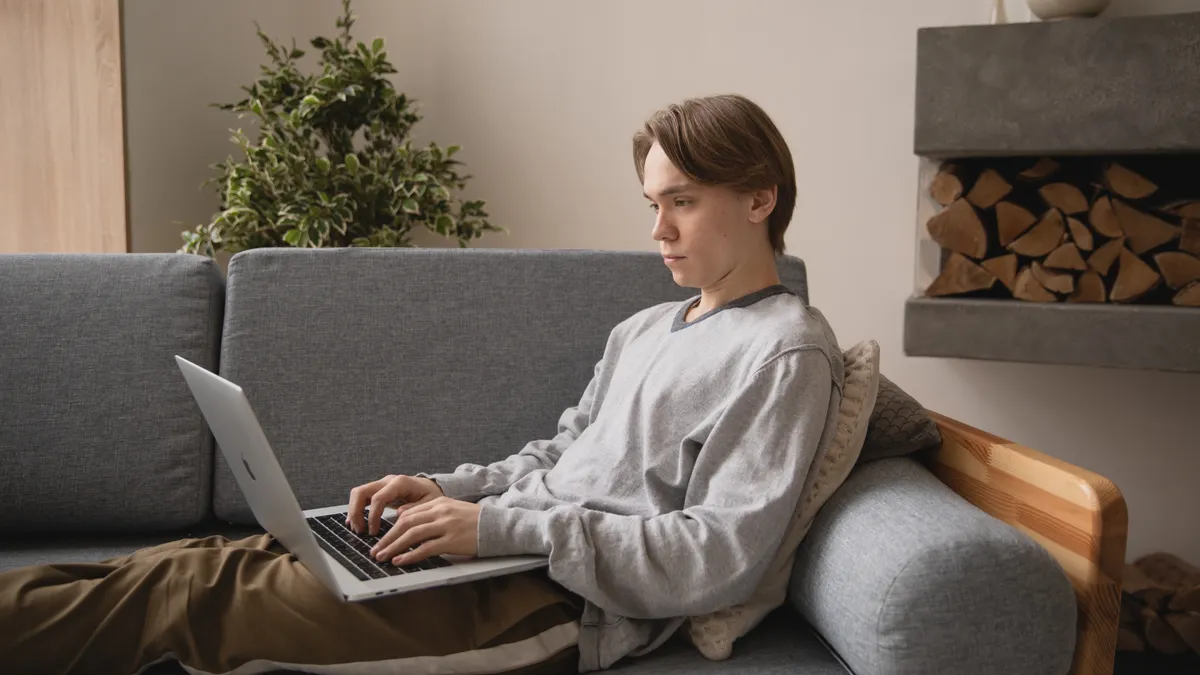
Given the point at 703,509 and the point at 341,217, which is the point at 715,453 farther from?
the point at 341,217

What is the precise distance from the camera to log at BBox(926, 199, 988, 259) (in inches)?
90.2

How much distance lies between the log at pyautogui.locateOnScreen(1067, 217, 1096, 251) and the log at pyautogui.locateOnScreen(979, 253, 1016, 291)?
0.12 meters

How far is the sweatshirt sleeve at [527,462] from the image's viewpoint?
1481mm

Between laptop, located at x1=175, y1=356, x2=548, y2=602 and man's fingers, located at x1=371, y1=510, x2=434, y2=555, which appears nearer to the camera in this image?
laptop, located at x1=175, y1=356, x2=548, y2=602

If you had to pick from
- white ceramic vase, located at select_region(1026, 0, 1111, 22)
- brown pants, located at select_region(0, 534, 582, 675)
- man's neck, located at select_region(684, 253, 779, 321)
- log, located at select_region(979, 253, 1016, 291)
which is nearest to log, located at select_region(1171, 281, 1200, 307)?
log, located at select_region(979, 253, 1016, 291)

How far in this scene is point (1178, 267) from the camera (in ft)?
7.00

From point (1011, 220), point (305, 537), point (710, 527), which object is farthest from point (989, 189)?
point (305, 537)

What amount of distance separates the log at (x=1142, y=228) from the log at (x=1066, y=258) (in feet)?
0.35

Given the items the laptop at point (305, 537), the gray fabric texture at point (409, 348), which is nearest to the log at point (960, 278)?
the gray fabric texture at point (409, 348)

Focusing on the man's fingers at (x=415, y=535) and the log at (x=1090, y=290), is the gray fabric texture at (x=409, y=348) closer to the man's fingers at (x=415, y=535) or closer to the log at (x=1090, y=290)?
the man's fingers at (x=415, y=535)

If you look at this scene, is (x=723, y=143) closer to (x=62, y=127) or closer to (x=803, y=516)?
(x=803, y=516)

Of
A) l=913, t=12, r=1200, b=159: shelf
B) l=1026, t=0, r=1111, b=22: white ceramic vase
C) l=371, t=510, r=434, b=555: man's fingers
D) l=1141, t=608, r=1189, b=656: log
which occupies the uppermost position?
l=1026, t=0, r=1111, b=22: white ceramic vase

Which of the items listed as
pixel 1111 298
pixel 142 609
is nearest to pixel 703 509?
pixel 142 609

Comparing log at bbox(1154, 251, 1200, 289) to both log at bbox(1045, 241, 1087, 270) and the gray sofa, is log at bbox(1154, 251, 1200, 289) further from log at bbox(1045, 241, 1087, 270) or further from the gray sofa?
the gray sofa
